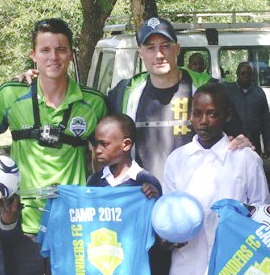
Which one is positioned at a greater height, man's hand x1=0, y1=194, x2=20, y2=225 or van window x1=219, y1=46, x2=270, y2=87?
van window x1=219, y1=46, x2=270, y2=87

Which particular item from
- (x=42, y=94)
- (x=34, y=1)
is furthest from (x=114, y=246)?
(x=34, y=1)

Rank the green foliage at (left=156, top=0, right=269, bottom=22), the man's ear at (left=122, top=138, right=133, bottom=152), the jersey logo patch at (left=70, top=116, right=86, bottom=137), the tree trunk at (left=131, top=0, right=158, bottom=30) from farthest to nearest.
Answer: the green foliage at (left=156, top=0, right=269, bottom=22)
the tree trunk at (left=131, top=0, right=158, bottom=30)
the jersey logo patch at (left=70, top=116, right=86, bottom=137)
the man's ear at (left=122, top=138, right=133, bottom=152)

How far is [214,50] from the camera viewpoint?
8344mm

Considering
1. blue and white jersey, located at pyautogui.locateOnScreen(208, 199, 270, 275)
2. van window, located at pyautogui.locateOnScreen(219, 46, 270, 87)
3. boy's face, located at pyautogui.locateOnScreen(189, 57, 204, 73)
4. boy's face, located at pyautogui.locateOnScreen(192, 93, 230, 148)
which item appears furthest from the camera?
van window, located at pyautogui.locateOnScreen(219, 46, 270, 87)

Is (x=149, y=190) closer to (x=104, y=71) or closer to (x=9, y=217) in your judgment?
(x=9, y=217)

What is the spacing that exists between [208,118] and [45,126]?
860 mm

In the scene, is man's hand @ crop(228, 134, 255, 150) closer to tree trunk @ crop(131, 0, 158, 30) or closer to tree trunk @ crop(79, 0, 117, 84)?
tree trunk @ crop(131, 0, 158, 30)

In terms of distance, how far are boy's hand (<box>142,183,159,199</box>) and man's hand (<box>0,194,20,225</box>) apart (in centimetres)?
65

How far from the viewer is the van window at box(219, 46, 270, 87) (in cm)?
845

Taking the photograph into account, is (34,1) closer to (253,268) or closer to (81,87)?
(81,87)

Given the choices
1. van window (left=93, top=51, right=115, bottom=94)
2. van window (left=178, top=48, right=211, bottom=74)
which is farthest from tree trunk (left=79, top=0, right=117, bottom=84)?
van window (left=178, top=48, right=211, bottom=74)

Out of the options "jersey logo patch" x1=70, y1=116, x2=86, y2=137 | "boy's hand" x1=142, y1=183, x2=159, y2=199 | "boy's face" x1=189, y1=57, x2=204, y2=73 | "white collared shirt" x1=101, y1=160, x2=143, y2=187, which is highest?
"boy's face" x1=189, y1=57, x2=204, y2=73

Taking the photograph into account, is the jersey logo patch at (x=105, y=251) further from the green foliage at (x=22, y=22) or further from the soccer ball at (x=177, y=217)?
the green foliage at (x=22, y=22)

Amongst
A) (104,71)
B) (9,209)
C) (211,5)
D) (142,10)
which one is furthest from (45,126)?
(211,5)
